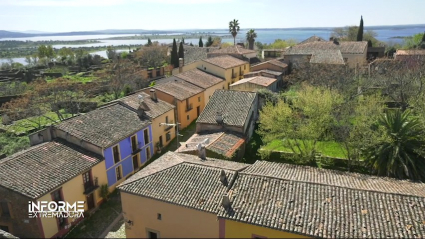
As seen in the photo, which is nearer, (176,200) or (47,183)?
(176,200)

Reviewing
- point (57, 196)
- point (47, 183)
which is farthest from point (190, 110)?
point (47, 183)

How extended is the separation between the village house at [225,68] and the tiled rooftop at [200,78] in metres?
1.23

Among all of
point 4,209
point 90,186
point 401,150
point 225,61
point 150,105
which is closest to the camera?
point 4,209

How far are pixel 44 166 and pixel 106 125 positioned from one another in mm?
6851

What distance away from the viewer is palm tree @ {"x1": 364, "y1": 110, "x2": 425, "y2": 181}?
20.8m

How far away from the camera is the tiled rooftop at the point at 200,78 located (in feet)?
145

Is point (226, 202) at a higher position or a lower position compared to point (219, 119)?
lower

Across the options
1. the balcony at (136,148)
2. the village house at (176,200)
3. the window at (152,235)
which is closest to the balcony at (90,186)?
the balcony at (136,148)

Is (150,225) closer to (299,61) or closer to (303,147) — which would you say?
(303,147)

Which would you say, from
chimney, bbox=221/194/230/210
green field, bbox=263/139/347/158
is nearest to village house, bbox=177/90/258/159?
green field, bbox=263/139/347/158

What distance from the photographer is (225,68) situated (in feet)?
161

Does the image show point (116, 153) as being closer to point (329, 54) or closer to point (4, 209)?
point (4, 209)

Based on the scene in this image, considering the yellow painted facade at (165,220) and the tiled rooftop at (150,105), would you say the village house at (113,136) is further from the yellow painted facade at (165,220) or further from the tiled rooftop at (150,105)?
the yellow painted facade at (165,220)

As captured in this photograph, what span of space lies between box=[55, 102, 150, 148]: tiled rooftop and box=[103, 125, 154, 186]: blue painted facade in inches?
25.2
